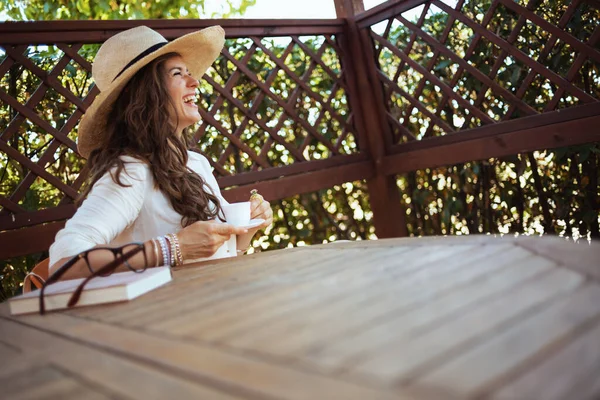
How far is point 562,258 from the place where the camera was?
73cm

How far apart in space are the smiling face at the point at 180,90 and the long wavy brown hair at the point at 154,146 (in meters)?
0.02

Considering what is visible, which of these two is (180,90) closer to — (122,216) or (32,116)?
(122,216)

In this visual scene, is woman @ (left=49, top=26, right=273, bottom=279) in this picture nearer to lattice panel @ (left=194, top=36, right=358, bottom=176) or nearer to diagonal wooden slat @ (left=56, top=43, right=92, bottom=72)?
diagonal wooden slat @ (left=56, top=43, right=92, bottom=72)

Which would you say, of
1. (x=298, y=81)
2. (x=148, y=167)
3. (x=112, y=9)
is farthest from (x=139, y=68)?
(x=112, y=9)

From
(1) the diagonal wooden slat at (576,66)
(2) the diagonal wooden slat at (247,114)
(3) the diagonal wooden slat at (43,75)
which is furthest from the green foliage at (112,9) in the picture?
(1) the diagonal wooden slat at (576,66)

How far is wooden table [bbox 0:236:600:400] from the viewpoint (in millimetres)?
456

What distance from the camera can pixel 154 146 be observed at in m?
1.94

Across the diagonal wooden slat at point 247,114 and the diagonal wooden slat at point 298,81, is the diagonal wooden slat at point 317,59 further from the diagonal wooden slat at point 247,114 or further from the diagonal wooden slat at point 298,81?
the diagonal wooden slat at point 247,114

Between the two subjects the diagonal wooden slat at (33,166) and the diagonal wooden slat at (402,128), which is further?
the diagonal wooden slat at (402,128)

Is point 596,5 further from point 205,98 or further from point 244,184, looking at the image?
point 205,98

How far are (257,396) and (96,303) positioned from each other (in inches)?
24.1

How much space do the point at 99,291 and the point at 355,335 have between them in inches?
22.2

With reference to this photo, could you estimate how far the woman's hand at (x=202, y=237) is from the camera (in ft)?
5.06

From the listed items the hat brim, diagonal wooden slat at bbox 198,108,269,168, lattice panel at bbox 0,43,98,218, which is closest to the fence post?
diagonal wooden slat at bbox 198,108,269,168
